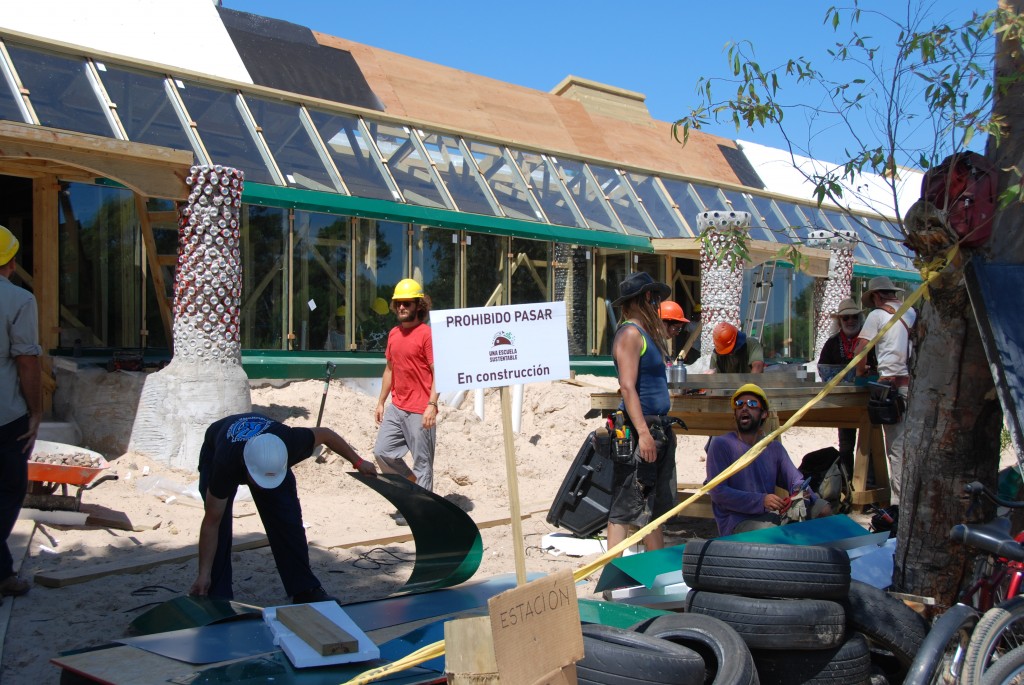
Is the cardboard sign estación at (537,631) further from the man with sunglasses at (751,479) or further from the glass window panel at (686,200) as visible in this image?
the glass window panel at (686,200)

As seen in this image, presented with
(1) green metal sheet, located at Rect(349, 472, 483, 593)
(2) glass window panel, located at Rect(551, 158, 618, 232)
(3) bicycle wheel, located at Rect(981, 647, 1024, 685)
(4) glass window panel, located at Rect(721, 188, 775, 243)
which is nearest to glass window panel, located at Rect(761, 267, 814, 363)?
(4) glass window panel, located at Rect(721, 188, 775, 243)

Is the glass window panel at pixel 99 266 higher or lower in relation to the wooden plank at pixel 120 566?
higher

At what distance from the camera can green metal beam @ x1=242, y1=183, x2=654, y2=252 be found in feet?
39.4

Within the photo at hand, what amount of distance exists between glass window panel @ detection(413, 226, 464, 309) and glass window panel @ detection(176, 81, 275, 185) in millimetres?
2453

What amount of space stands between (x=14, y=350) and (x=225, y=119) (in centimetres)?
781

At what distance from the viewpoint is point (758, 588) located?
3.77 m

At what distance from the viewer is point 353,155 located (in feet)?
45.1

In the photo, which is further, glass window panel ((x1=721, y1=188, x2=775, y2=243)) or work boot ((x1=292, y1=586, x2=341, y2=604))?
glass window panel ((x1=721, y1=188, x2=775, y2=243))

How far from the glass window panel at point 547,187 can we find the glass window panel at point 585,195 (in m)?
0.26

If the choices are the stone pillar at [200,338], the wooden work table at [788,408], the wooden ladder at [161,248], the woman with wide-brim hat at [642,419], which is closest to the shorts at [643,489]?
the woman with wide-brim hat at [642,419]

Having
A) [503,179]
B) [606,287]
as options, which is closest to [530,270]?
[503,179]

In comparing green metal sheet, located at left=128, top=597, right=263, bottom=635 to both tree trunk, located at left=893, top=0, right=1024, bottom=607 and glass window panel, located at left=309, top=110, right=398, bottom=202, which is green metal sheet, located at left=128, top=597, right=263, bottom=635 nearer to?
tree trunk, located at left=893, top=0, right=1024, bottom=607

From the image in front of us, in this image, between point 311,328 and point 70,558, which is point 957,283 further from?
point 311,328

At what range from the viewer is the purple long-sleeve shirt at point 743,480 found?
592 cm
